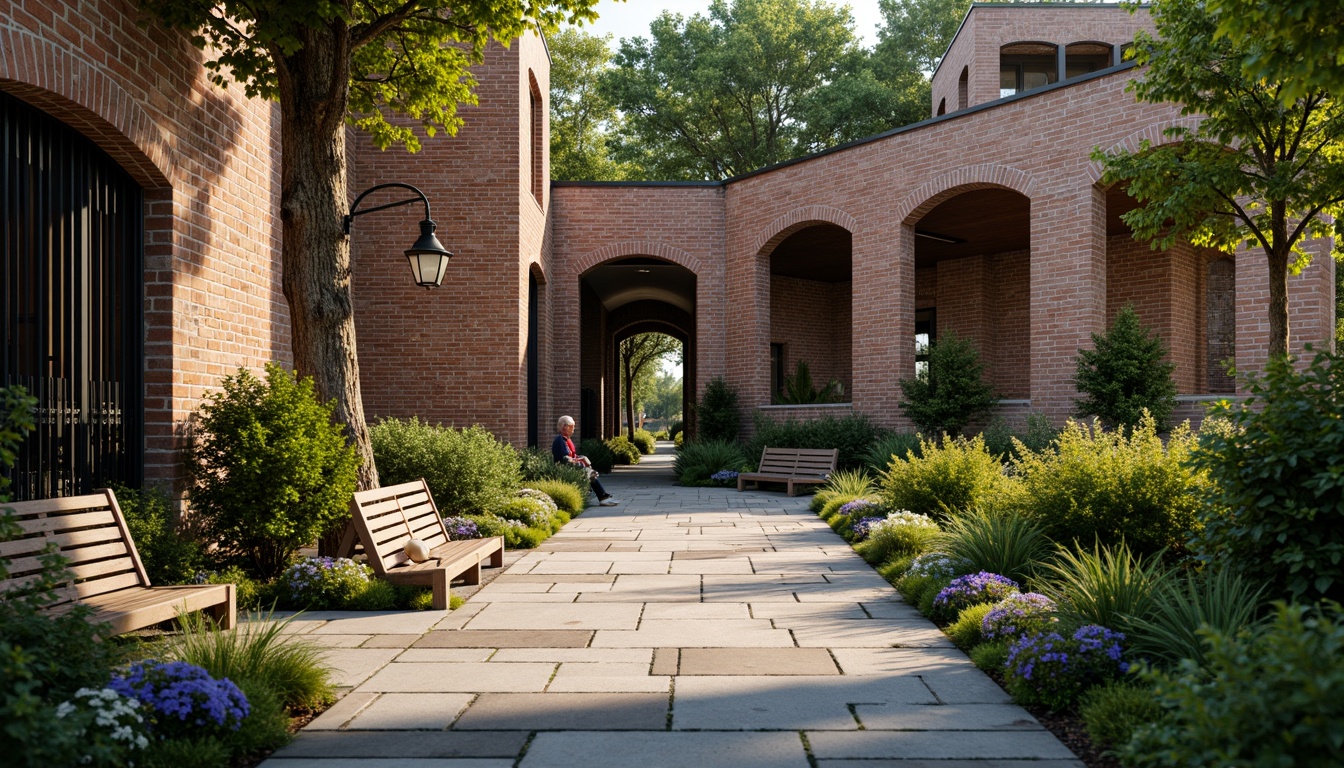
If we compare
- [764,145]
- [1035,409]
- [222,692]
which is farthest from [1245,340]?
[764,145]

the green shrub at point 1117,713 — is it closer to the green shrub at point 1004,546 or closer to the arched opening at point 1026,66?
the green shrub at point 1004,546

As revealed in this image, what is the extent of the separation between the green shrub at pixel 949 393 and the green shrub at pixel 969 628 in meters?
9.40

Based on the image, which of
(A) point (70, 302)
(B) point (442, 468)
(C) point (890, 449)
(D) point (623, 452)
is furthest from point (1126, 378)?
(D) point (623, 452)

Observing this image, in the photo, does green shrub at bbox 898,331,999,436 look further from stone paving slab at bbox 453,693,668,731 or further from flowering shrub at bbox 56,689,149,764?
flowering shrub at bbox 56,689,149,764

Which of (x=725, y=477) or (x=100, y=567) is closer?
(x=100, y=567)

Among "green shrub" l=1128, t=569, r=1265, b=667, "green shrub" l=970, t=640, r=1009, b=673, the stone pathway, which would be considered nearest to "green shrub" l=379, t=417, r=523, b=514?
the stone pathway

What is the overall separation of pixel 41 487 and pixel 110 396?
3.04 ft

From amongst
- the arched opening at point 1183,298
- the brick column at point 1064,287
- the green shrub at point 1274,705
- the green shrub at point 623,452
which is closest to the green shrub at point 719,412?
the brick column at point 1064,287

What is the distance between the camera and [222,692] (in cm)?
328

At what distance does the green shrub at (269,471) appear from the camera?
19.7 ft

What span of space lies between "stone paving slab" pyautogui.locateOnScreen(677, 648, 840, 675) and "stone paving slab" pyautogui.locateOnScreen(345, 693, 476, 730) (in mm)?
1082

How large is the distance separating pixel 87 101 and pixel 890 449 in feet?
35.9

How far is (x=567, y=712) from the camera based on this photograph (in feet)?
12.2

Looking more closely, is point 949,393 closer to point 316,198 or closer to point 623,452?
point 316,198
